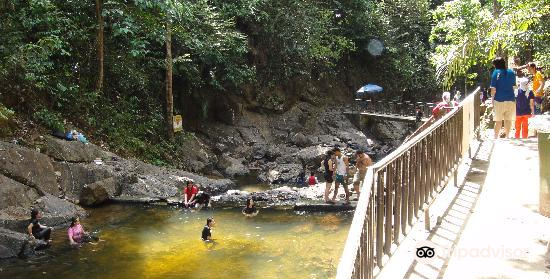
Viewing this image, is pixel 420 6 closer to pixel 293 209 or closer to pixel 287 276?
pixel 293 209

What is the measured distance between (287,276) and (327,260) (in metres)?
1.18

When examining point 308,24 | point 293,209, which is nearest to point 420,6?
point 308,24

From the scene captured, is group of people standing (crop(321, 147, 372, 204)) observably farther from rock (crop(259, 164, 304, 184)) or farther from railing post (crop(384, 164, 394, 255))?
railing post (crop(384, 164, 394, 255))

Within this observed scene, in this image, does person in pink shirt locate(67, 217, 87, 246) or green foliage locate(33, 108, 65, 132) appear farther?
green foliage locate(33, 108, 65, 132)

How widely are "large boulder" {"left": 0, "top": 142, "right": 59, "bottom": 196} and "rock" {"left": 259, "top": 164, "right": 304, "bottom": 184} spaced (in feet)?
30.6

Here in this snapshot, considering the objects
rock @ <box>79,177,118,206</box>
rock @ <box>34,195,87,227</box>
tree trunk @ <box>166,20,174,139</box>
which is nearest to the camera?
rock @ <box>34,195,87,227</box>

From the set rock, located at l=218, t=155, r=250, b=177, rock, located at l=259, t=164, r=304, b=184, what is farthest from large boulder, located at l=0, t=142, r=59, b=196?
rock, located at l=259, t=164, r=304, b=184

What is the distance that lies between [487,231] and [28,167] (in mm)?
13239

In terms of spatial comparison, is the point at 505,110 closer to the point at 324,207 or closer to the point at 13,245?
the point at 324,207

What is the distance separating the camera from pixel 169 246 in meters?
11.7

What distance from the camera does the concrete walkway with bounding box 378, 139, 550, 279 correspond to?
4137mm

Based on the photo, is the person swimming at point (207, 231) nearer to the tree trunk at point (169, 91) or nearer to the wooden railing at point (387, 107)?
the tree trunk at point (169, 91)

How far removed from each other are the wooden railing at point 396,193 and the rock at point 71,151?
1312cm

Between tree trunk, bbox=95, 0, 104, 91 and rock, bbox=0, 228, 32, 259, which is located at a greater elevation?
tree trunk, bbox=95, 0, 104, 91
